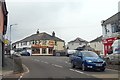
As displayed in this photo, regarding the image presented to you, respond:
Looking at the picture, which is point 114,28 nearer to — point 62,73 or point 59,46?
point 62,73

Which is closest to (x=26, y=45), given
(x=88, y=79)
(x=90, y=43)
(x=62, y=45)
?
(x=62, y=45)

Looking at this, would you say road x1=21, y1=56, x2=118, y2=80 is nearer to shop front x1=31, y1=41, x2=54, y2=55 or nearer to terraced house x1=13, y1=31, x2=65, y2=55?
shop front x1=31, y1=41, x2=54, y2=55

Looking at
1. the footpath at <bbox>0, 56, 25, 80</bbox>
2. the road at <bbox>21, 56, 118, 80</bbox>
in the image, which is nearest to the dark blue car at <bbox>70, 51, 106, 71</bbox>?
the road at <bbox>21, 56, 118, 80</bbox>

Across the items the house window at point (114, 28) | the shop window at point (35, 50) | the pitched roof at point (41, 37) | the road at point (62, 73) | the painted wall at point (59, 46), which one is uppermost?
the pitched roof at point (41, 37)

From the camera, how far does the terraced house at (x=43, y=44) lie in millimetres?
110062

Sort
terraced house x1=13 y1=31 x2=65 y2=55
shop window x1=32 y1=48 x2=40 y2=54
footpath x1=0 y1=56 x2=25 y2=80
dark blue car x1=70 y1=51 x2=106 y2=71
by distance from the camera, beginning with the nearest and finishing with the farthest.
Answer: footpath x1=0 y1=56 x2=25 y2=80
dark blue car x1=70 y1=51 x2=106 y2=71
shop window x1=32 y1=48 x2=40 y2=54
terraced house x1=13 y1=31 x2=65 y2=55

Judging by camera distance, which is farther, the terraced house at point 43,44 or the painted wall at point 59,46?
the painted wall at point 59,46

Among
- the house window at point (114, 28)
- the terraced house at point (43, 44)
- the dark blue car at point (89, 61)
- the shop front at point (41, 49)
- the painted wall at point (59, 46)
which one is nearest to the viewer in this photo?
the dark blue car at point (89, 61)

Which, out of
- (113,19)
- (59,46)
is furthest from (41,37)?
(113,19)

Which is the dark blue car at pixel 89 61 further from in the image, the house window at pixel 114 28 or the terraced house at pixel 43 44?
the terraced house at pixel 43 44

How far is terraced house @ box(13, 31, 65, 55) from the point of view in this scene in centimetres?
11006

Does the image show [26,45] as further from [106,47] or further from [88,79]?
[88,79]

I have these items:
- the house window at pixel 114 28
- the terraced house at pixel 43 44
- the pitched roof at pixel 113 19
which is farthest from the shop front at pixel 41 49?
the house window at pixel 114 28

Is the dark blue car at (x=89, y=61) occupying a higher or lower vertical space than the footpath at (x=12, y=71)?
higher
